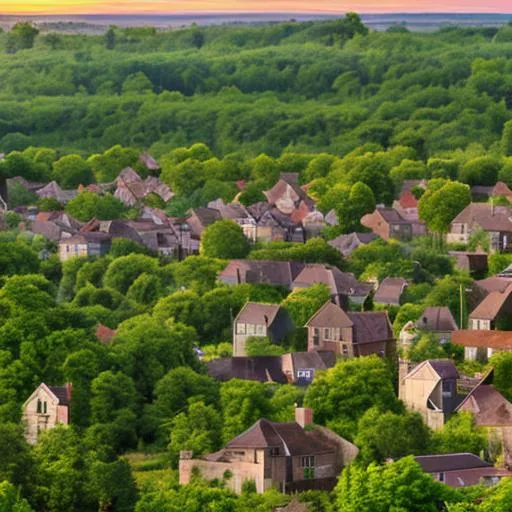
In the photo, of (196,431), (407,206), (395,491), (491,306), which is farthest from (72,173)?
(395,491)

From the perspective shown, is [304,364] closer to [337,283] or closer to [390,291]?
[337,283]

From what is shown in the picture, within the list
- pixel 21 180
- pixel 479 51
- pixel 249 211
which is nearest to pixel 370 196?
pixel 249 211

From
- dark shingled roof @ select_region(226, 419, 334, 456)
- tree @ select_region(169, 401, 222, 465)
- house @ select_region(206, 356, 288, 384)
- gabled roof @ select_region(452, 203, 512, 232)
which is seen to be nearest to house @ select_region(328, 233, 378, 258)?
gabled roof @ select_region(452, 203, 512, 232)

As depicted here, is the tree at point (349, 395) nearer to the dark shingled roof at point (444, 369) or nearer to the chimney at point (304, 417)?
the chimney at point (304, 417)

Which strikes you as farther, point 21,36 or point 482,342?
point 21,36

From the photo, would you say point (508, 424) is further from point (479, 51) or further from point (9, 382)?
point (479, 51)

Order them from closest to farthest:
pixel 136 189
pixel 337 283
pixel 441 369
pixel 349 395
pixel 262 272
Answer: pixel 349 395 < pixel 441 369 < pixel 337 283 < pixel 262 272 < pixel 136 189

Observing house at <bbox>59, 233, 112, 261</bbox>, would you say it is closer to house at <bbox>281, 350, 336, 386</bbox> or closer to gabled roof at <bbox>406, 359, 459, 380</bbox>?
house at <bbox>281, 350, 336, 386</bbox>

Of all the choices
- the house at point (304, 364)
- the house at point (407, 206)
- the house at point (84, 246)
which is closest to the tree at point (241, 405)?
the house at point (304, 364)
